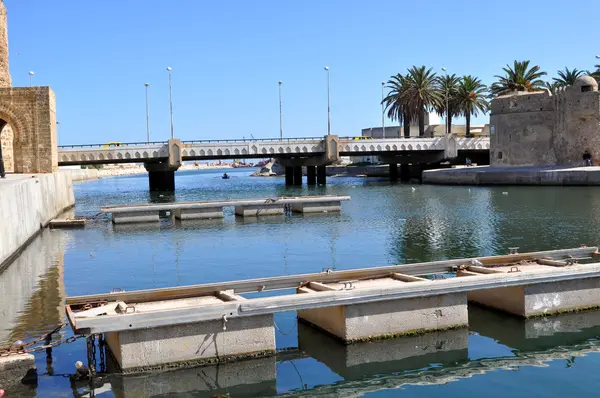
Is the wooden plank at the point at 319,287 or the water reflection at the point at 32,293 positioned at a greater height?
the wooden plank at the point at 319,287

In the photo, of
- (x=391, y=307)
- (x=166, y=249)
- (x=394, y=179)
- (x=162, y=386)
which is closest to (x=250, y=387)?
(x=162, y=386)

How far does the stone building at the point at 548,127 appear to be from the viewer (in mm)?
53219

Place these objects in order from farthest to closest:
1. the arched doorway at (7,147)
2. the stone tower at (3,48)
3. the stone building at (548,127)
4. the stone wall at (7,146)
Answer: the stone building at (548,127), the stone tower at (3,48), the stone wall at (7,146), the arched doorway at (7,147)

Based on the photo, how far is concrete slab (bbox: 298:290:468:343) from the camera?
10961 mm

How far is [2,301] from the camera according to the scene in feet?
50.0

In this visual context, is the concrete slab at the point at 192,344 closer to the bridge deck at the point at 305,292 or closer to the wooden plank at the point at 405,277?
the bridge deck at the point at 305,292

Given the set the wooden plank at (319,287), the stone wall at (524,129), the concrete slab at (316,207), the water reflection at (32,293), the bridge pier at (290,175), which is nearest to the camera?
the wooden plank at (319,287)

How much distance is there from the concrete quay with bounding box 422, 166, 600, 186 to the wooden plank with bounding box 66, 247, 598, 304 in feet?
122

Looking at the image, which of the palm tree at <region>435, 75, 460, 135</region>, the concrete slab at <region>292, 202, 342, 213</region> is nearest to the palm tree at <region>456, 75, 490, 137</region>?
the palm tree at <region>435, 75, 460, 135</region>

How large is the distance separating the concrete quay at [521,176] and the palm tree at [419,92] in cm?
1200

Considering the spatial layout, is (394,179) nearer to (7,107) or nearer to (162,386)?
(7,107)

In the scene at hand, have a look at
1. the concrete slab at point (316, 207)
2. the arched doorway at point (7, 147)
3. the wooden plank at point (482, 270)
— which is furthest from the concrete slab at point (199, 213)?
the wooden plank at point (482, 270)

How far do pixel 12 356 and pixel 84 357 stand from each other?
1584 mm

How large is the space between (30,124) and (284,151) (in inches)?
1189
